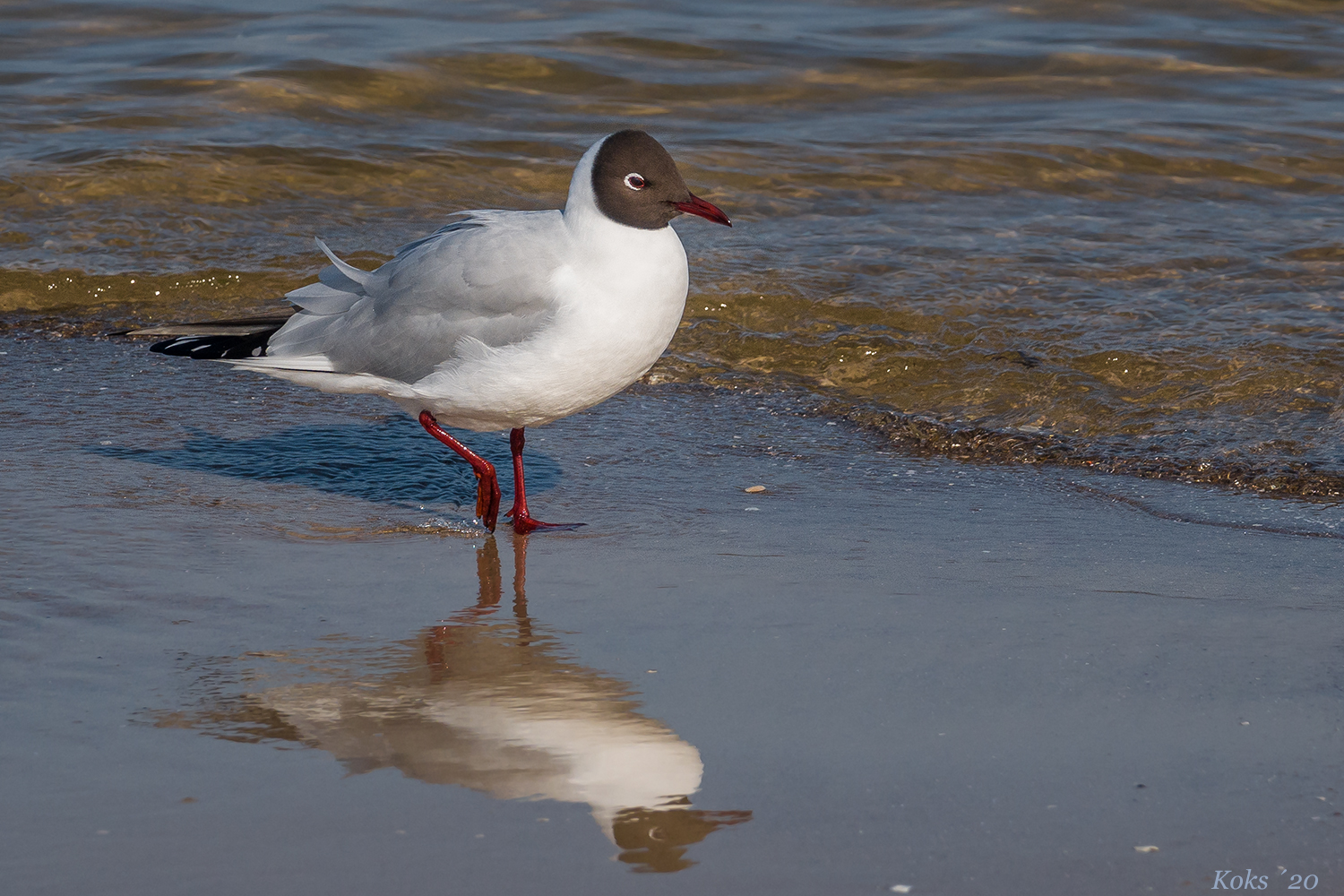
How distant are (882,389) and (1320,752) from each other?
332 centimetres

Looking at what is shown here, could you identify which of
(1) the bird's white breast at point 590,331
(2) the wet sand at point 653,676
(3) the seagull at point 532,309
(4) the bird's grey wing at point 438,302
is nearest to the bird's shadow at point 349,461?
(2) the wet sand at point 653,676

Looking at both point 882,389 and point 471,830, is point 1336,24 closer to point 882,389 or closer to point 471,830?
point 882,389

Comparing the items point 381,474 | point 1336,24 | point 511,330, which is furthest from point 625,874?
point 1336,24

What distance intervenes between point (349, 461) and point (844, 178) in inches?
189

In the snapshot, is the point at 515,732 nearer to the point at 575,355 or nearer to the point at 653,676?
the point at 653,676

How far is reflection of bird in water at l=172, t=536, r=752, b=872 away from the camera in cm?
266

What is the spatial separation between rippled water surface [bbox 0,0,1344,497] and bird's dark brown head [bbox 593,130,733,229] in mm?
1462

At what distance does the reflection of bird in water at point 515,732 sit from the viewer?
8.72 feet

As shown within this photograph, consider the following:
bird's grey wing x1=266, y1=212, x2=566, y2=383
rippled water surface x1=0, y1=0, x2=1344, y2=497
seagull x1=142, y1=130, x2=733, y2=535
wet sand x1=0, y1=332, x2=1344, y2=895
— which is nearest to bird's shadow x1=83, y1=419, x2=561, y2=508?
wet sand x1=0, y1=332, x2=1344, y2=895

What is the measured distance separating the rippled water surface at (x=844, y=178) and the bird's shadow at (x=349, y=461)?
Answer: 1.37 m

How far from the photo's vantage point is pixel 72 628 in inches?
134

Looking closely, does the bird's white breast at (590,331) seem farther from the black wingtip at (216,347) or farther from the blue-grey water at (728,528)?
the black wingtip at (216,347)

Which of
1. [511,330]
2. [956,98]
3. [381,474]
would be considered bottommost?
[381,474]

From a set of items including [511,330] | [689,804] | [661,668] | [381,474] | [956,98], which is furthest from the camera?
[956,98]
